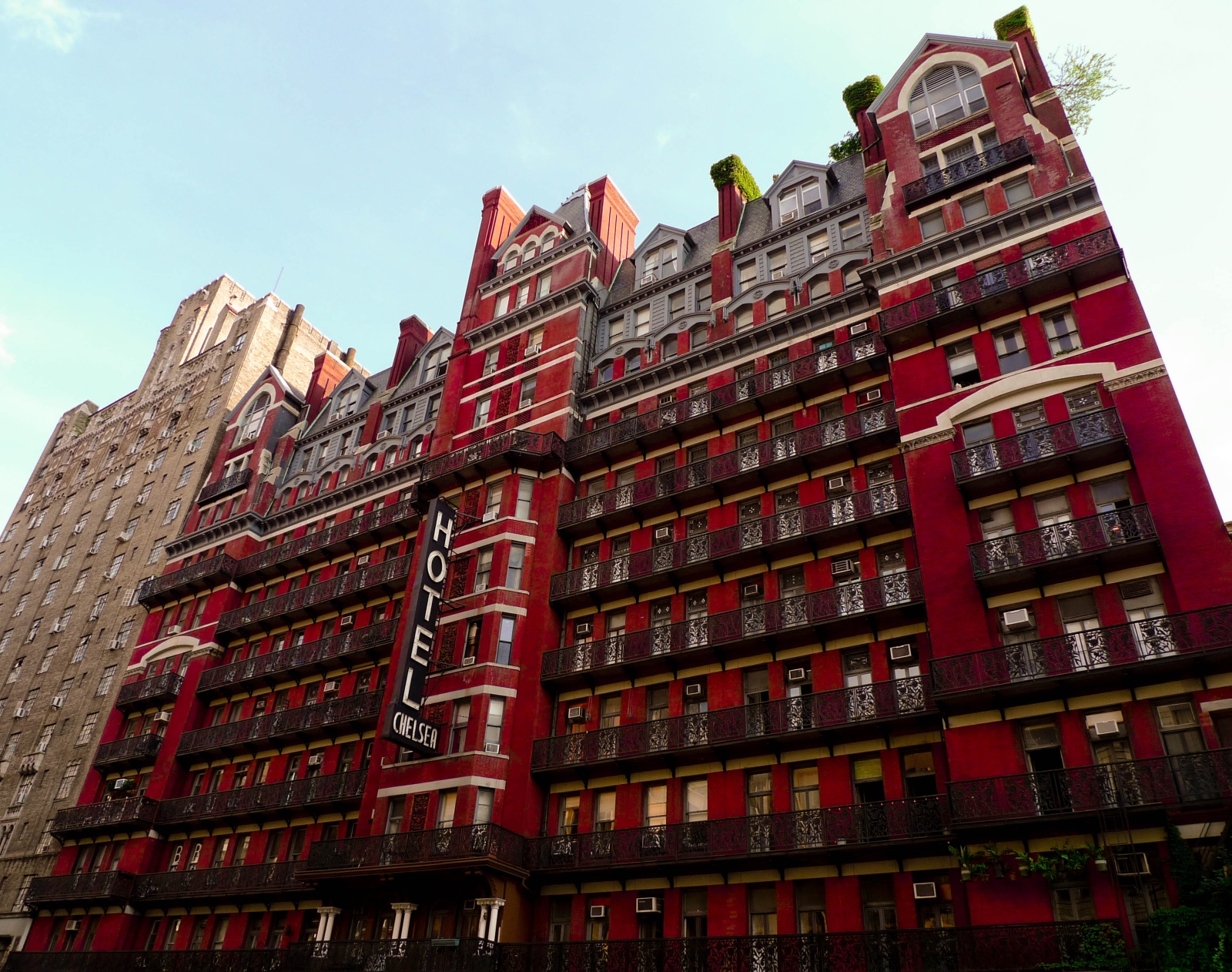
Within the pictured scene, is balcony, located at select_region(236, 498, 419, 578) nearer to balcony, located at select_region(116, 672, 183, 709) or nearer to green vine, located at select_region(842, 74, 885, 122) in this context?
balcony, located at select_region(116, 672, 183, 709)

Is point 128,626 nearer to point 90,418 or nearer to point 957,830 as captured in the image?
point 90,418

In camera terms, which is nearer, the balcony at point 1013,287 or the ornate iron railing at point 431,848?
the balcony at point 1013,287

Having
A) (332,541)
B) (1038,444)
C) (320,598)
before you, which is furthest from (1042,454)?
(332,541)

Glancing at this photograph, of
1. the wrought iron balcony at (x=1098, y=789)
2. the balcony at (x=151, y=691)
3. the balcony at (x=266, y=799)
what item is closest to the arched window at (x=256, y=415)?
the balcony at (x=151, y=691)

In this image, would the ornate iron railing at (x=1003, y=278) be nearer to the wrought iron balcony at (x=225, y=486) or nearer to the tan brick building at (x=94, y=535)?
the wrought iron balcony at (x=225, y=486)

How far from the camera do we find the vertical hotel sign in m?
29.8

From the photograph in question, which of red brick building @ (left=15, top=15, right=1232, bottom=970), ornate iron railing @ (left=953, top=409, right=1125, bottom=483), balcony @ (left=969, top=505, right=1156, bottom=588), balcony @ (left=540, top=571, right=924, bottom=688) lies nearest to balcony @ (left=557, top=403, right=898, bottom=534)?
red brick building @ (left=15, top=15, right=1232, bottom=970)

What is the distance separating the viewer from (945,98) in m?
33.9

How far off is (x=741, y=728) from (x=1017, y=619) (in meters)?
8.41

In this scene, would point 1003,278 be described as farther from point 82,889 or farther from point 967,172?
point 82,889

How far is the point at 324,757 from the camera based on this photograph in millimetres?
36906

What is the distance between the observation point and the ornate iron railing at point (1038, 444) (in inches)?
947

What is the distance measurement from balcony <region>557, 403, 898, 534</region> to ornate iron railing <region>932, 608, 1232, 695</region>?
29.4 ft

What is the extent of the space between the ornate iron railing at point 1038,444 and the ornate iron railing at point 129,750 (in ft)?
119
